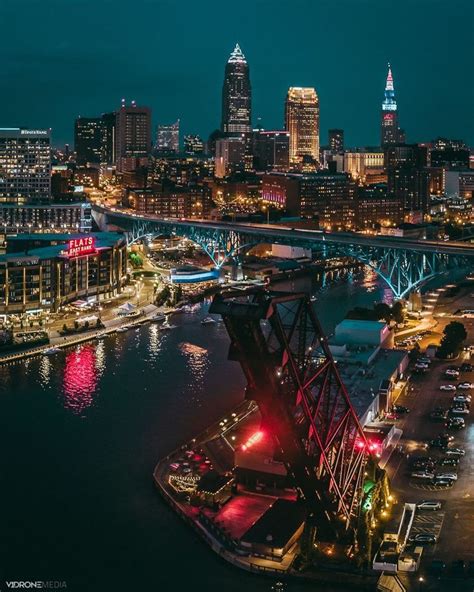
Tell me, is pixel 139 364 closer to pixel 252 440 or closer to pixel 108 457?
pixel 108 457

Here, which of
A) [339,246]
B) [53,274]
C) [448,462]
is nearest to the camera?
[448,462]

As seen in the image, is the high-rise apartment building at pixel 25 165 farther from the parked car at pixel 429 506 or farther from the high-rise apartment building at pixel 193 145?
the high-rise apartment building at pixel 193 145

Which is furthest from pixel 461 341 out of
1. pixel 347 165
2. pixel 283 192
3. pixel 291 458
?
pixel 347 165

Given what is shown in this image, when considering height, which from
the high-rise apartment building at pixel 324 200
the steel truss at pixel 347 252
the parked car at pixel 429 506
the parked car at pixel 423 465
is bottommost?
the parked car at pixel 429 506

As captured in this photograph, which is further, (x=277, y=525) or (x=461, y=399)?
(x=461, y=399)

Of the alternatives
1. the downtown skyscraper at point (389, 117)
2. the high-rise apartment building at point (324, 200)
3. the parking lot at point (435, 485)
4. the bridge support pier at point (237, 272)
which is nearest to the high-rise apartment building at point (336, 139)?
the downtown skyscraper at point (389, 117)

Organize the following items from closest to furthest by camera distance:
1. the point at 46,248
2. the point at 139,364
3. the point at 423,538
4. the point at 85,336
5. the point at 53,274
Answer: the point at 423,538 → the point at 139,364 → the point at 85,336 → the point at 53,274 → the point at 46,248

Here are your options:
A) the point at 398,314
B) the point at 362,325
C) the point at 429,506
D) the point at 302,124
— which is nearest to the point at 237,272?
the point at 398,314
